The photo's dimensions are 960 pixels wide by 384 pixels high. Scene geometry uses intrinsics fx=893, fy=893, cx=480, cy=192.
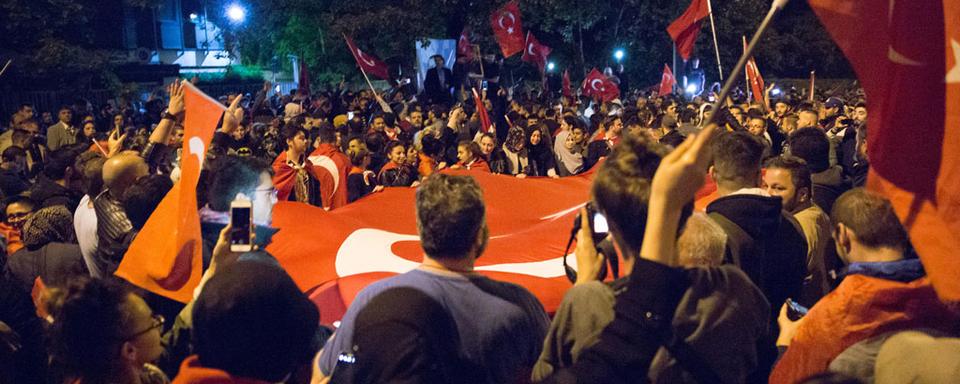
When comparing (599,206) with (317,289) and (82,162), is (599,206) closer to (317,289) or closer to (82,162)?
(317,289)

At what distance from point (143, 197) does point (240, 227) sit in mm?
1495

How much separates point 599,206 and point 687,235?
721mm

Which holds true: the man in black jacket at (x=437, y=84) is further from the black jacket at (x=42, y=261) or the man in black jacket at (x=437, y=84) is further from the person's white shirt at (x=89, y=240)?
the black jacket at (x=42, y=261)

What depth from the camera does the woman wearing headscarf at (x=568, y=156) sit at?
10828 millimetres

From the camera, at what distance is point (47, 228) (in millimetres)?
5250

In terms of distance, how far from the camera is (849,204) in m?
3.26

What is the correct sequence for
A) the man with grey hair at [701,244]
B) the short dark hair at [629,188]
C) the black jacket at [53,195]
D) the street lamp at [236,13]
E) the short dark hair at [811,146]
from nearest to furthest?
the short dark hair at [629,188], the man with grey hair at [701,244], the black jacket at [53,195], the short dark hair at [811,146], the street lamp at [236,13]

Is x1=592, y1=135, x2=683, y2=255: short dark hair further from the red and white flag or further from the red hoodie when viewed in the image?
the red and white flag

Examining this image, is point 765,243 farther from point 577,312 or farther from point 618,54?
point 618,54

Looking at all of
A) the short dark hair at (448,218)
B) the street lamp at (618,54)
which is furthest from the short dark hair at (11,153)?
the street lamp at (618,54)

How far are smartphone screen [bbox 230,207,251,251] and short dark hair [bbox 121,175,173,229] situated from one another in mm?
1420

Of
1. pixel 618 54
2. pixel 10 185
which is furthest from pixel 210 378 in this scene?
pixel 618 54

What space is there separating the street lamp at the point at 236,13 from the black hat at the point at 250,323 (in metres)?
24.6

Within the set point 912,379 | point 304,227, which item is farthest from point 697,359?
point 304,227
